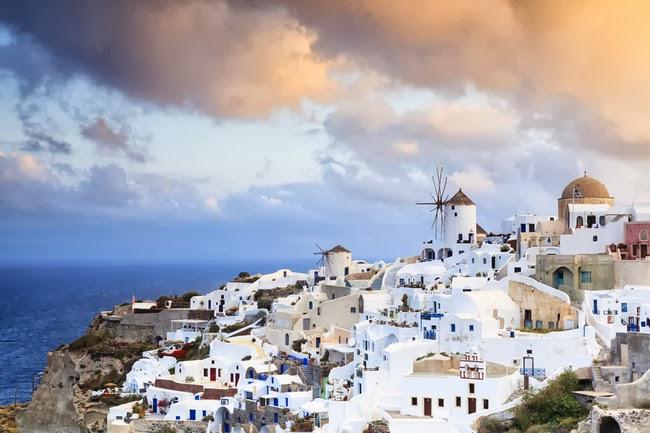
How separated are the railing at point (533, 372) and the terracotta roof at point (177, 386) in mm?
16185

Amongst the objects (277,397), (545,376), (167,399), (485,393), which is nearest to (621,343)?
(545,376)

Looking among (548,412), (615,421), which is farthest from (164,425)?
(615,421)

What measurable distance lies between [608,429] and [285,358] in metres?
18.3

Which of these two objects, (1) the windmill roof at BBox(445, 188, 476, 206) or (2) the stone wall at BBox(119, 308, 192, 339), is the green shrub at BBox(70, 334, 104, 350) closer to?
(2) the stone wall at BBox(119, 308, 192, 339)

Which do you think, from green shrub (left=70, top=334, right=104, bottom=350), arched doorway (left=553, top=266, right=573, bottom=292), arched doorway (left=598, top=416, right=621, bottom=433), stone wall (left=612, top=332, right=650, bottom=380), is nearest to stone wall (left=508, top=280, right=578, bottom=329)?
arched doorway (left=553, top=266, right=573, bottom=292)

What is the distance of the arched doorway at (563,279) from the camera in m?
41.8

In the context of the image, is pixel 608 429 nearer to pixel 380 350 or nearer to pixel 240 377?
pixel 380 350

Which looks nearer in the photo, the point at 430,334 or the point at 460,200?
the point at 430,334

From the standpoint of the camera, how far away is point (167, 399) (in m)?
44.1

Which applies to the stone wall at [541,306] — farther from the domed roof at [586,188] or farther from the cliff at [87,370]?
the cliff at [87,370]

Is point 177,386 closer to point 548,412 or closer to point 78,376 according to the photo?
point 78,376

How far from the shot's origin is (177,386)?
44.8 meters

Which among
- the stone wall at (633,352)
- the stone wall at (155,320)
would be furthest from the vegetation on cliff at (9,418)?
the stone wall at (633,352)

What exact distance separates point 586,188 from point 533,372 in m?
17.0
